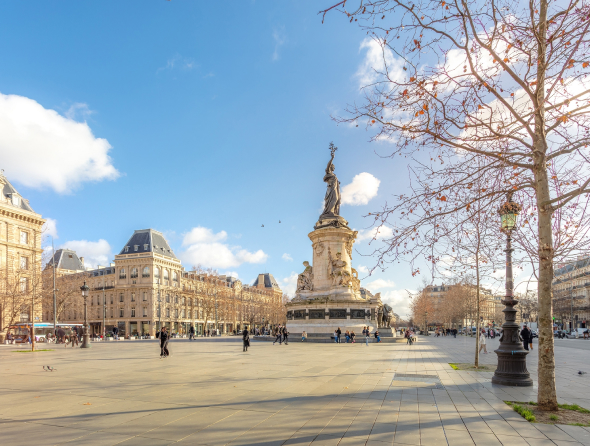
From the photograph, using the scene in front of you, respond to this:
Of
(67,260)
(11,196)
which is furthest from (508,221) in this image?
(67,260)

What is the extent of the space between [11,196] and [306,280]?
125 feet

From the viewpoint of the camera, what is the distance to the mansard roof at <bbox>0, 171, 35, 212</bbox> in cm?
4934

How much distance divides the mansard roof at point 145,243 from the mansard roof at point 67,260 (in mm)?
13782

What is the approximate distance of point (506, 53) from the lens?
8867 mm

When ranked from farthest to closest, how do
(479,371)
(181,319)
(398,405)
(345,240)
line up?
1. (181,319)
2. (345,240)
3. (479,371)
4. (398,405)

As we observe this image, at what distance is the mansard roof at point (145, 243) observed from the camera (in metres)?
83.7

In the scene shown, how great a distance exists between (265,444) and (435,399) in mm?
5248

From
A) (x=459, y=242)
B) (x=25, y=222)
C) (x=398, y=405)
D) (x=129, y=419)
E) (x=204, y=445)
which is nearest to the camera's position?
(x=204, y=445)

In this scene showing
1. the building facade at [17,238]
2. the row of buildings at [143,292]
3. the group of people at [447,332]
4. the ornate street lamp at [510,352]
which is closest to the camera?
the ornate street lamp at [510,352]

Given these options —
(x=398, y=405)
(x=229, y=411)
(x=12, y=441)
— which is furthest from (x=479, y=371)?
(x=12, y=441)

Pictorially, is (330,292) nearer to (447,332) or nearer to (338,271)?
(338,271)

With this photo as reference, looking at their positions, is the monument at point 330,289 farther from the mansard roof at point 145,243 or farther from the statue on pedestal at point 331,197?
the mansard roof at point 145,243

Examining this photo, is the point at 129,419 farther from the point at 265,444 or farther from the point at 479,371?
the point at 479,371

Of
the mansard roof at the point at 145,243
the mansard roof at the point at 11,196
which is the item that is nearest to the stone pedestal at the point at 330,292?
the mansard roof at the point at 11,196
